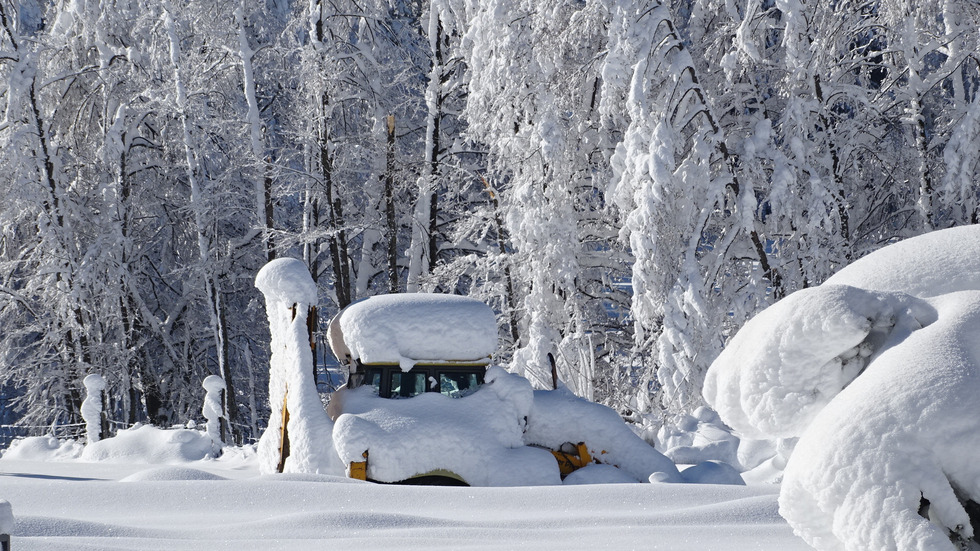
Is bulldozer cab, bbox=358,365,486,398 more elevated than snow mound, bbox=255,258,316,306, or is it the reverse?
snow mound, bbox=255,258,316,306

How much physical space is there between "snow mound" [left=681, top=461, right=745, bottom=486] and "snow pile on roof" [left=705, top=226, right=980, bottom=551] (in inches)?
202

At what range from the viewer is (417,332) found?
332 inches

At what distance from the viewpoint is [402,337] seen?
27.7 ft

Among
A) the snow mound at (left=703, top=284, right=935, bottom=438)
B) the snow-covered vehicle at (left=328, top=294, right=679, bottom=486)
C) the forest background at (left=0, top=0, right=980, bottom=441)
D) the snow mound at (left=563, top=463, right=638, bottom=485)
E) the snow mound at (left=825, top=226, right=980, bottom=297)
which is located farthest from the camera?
the forest background at (left=0, top=0, right=980, bottom=441)

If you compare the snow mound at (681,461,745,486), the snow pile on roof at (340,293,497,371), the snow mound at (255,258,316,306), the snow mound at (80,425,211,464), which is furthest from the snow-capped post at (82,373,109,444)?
the snow mound at (681,461,745,486)

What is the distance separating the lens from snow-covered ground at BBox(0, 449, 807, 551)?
4789mm

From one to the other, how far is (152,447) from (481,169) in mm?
7783

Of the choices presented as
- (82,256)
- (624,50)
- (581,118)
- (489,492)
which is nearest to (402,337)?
(489,492)

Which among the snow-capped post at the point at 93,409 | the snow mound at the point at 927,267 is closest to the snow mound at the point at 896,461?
the snow mound at the point at 927,267

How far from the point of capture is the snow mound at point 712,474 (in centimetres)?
794

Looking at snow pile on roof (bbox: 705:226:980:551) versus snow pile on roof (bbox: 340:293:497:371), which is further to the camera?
snow pile on roof (bbox: 340:293:497:371)

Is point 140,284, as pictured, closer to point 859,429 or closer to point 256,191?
point 256,191

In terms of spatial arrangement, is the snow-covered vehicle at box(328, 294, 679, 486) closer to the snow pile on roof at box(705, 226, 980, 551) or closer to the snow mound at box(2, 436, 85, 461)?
the snow pile on roof at box(705, 226, 980, 551)

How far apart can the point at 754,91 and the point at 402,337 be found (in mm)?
6937
